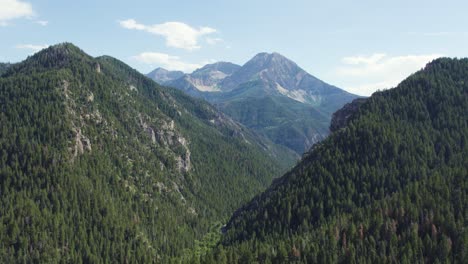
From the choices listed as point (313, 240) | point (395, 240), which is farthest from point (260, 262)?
point (395, 240)

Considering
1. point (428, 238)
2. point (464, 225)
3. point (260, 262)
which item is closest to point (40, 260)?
point (260, 262)

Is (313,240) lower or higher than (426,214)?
lower

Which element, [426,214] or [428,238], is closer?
[428,238]

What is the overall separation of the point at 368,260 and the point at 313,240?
29491mm

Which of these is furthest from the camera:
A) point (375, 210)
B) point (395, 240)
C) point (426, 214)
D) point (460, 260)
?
point (375, 210)

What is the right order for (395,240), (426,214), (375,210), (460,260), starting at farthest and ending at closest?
(375,210) < (426,214) < (395,240) < (460,260)

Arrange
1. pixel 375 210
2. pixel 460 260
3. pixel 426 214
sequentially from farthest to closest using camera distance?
pixel 375 210 < pixel 426 214 < pixel 460 260

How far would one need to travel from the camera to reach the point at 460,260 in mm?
158875

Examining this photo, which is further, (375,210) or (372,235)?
(375,210)

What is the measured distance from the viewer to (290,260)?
17312cm

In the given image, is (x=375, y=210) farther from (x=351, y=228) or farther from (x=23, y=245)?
(x=23, y=245)

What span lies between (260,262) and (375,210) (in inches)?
2335

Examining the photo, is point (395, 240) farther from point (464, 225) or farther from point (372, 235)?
point (464, 225)

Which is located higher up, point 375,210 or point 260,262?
point 375,210
